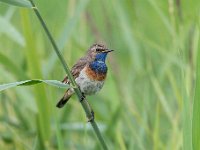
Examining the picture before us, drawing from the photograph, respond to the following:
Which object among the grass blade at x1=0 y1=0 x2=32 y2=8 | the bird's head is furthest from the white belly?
the grass blade at x1=0 y1=0 x2=32 y2=8

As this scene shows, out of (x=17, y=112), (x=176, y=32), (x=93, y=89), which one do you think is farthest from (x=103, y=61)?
(x=17, y=112)

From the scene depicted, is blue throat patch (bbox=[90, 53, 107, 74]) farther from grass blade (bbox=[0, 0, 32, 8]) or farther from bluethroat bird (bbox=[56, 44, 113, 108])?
grass blade (bbox=[0, 0, 32, 8])

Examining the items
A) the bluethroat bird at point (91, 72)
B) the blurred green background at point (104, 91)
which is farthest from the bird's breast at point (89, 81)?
the blurred green background at point (104, 91)

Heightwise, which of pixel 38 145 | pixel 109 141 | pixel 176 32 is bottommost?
pixel 109 141

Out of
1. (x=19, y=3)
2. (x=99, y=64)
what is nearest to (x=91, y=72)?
(x=99, y=64)

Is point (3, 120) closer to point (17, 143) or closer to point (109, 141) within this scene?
point (17, 143)

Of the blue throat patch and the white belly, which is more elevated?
the blue throat patch

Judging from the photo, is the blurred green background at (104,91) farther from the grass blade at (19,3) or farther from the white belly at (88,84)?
the grass blade at (19,3)

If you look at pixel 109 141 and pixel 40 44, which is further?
pixel 40 44
